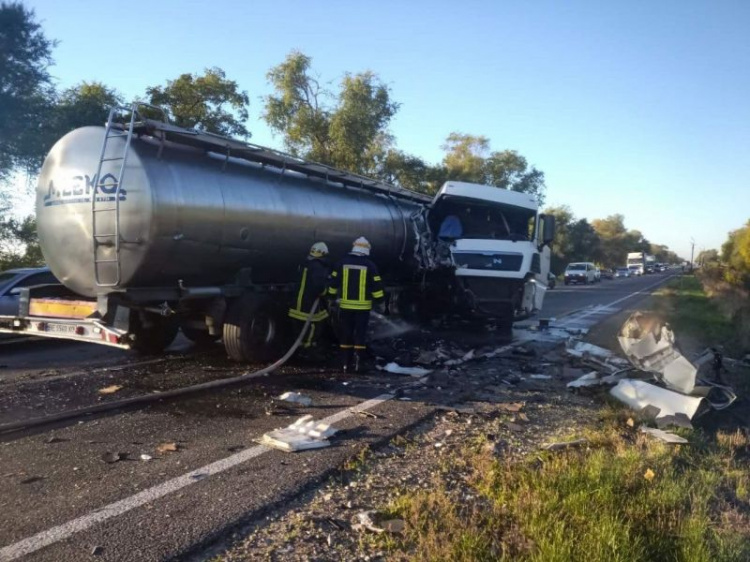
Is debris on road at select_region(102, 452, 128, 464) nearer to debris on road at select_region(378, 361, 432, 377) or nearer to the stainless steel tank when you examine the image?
the stainless steel tank

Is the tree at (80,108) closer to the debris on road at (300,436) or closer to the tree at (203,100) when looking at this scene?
the tree at (203,100)

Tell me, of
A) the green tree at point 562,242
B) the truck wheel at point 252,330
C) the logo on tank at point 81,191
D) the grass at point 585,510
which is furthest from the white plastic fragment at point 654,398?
the green tree at point 562,242

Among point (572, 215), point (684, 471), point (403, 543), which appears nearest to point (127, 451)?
point (403, 543)

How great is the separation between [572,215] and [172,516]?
250 feet

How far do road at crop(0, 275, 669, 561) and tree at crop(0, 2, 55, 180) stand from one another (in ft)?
38.9

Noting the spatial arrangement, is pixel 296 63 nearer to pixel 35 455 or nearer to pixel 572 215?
pixel 35 455

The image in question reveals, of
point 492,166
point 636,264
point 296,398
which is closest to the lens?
point 296,398

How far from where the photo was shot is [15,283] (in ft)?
31.3

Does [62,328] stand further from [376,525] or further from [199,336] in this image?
[376,525]

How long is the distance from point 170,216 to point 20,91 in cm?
1458

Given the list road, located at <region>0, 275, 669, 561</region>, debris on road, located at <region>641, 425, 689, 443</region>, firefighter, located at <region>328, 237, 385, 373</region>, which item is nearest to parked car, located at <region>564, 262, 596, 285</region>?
road, located at <region>0, 275, 669, 561</region>

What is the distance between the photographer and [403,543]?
321cm

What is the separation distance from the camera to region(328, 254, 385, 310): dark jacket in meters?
8.12

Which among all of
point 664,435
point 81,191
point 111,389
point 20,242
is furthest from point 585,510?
point 20,242
